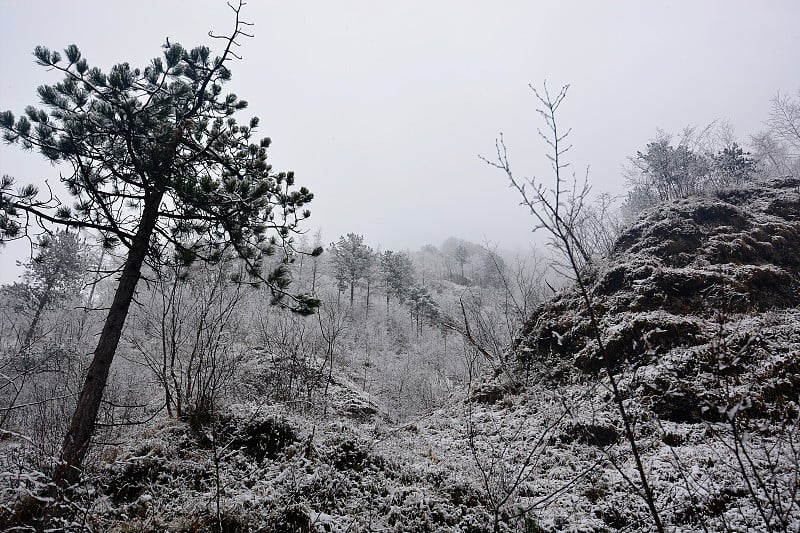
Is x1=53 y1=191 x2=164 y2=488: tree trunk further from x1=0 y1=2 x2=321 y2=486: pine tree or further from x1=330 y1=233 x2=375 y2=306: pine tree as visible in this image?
x1=330 y1=233 x2=375 y2=306: pine tree

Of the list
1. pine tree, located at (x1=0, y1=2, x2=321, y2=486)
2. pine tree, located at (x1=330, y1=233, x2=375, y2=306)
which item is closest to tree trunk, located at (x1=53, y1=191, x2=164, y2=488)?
pine tree, located at (x1=0, y1=2, x2=321, y2=486)

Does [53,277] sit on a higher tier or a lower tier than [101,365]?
higher

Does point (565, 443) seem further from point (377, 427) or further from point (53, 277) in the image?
point (53, 277)

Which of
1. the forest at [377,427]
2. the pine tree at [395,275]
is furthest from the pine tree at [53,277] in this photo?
the pine tree at [395,275]

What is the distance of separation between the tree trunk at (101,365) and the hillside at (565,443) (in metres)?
0.46

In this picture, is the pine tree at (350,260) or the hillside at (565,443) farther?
the pine tree at (350,260)

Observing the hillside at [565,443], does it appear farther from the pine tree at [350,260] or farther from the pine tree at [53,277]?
the pine tree at [350,260]

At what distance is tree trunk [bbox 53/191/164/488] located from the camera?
4379mm

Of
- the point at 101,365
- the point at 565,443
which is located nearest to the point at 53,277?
the point at 101,365

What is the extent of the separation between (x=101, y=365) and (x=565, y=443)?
8025 mm

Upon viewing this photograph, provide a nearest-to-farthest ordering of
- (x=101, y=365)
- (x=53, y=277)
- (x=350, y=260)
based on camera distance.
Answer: (x=101, y=365), (x=53, y=277), (x=350, y=260)

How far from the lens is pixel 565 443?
7082 mm

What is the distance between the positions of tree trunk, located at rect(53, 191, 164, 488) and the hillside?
46 centimetres

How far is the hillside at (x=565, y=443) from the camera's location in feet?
14.8
